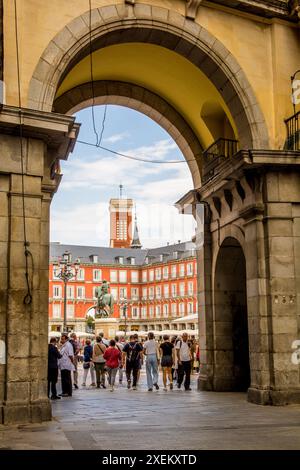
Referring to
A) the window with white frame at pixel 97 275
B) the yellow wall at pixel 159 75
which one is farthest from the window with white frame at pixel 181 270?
the yellow wall at pixel 159 75

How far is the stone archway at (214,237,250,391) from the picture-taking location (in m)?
14.6

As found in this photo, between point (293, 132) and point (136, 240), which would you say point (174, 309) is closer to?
point (136, 240)

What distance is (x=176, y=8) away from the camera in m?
12.1

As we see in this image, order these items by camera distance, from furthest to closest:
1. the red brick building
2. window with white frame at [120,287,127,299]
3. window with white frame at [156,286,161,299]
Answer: window with white frame at [120,287,127,299]
window with white frame at [156,286,161,299]
the red brick building

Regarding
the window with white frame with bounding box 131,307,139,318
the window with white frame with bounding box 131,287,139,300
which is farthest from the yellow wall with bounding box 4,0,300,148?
the window with white frame with bounding box 131,287,139,300

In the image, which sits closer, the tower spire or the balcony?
the balcony

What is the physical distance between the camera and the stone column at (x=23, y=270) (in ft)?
31.1

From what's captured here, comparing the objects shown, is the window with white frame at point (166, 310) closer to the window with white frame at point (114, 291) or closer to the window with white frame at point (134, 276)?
the window with white frame at point (114, 291)

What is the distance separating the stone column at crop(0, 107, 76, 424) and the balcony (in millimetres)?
5299

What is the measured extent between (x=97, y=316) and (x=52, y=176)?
26.0 meters

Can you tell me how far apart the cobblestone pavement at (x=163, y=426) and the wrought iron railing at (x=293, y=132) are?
16.8 feet

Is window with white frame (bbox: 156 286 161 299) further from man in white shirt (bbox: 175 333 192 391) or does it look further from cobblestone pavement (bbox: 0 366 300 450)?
cobblestone pavement (bbox: 0 366 300 450)

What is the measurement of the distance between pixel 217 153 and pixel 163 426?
792cm
